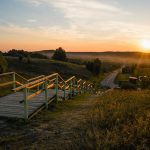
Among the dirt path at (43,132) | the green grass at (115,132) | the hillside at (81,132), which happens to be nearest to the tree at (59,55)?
the dirt path at (43,132)

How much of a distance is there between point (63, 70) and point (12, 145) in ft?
233

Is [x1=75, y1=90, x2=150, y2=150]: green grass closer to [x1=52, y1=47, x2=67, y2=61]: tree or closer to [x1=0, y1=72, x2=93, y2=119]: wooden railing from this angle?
[x1=0, y1=72, x2=93, y2=119]: wooden railing

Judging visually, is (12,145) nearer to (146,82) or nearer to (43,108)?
(43,108)

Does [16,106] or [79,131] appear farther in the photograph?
[16,106]

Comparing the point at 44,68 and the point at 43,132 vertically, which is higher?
the point at 43,132

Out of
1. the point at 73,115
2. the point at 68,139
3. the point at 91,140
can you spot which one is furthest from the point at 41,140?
the point at 73,115

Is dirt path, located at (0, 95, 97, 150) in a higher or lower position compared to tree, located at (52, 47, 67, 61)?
higher

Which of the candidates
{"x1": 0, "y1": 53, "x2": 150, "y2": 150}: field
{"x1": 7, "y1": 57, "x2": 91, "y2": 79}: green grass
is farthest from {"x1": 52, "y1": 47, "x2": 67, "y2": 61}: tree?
{"x1": 0, "y1": 53, "x2": 150, "y2": 150}: field

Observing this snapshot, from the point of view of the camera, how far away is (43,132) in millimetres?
8031

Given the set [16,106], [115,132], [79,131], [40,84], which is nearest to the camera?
[115,132]

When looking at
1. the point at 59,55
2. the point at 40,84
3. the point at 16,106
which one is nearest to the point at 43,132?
the point at 16,106

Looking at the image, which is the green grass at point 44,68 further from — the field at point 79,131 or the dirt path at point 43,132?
the field at point 79,131

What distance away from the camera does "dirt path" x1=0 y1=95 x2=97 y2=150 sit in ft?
22.8

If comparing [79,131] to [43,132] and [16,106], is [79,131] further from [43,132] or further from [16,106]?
[16,106]
